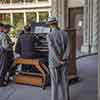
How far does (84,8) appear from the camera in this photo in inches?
628

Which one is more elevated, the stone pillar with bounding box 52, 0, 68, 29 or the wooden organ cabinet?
the stone pillar with bounding box 52, 0, 68, 29

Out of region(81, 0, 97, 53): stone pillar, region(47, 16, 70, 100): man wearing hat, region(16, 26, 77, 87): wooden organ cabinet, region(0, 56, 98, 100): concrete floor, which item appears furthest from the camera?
region(81, 0, 97, 53): stone pillar

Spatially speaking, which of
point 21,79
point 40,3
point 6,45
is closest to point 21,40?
point 6,45

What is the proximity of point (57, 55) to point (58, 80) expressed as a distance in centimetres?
51

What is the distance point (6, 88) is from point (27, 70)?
837mm

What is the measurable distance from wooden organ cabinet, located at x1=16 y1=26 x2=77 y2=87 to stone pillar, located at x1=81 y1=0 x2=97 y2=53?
706 centimetres

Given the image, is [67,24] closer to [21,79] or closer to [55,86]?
[21,79]

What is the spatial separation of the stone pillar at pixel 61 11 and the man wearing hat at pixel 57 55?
10.6 meters

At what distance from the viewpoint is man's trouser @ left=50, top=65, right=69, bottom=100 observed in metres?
6.02

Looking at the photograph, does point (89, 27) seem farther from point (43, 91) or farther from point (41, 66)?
point (43, 91)

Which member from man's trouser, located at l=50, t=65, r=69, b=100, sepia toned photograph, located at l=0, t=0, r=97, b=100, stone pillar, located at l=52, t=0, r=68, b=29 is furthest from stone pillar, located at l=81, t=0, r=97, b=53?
man's trouser, located at l=50, t=65, r=69, b=100

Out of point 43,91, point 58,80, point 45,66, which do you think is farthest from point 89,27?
point 58,80

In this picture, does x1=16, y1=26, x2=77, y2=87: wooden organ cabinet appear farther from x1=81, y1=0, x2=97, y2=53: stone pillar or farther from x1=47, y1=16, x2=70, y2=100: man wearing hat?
x1=81, y1=0, x2=97, y2=53: stone pillar

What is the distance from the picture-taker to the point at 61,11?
16828 mm
